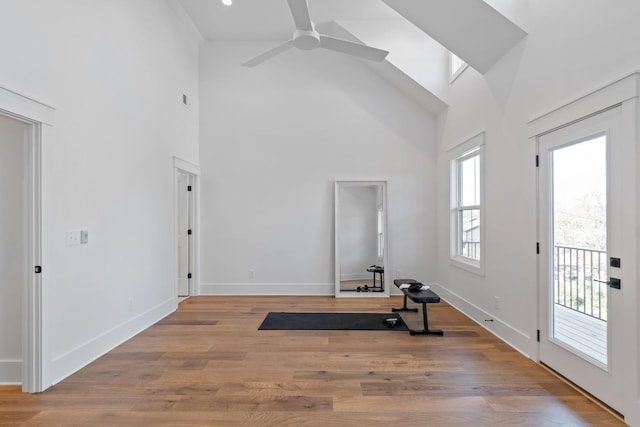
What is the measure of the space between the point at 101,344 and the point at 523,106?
4503 mm

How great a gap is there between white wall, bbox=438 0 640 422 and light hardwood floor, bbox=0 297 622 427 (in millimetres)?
598

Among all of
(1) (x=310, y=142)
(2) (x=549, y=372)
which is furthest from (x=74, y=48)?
(2) (x=549, y=372)

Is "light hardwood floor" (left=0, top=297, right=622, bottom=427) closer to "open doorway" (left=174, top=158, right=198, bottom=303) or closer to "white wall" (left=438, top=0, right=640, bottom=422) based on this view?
"white wall" (left=438, top=0, right=640, bottom=422)

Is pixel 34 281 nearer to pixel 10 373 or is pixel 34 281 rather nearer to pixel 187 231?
pixel 10 373

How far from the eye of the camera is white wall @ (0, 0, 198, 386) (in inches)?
100.0

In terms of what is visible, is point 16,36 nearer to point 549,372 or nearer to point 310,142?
point 310,142

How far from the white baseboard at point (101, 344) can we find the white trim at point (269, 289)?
Result: 117 centimetres

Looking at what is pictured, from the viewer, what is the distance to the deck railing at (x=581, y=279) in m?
2.31

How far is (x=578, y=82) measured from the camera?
2.46 meters

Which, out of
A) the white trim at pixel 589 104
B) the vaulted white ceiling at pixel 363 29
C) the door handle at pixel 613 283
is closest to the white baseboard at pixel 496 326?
the door handle at pixel 613 283

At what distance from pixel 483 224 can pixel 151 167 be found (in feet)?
13.1

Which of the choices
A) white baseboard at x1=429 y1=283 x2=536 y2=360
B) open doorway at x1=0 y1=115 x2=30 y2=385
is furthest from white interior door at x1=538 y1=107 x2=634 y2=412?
open doorway at x1=0 y1=115 x2=30 y2=385

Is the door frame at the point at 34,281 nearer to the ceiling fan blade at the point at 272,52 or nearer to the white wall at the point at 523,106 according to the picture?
the ceiling fan blade at the point at 272,52

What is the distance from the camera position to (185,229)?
17.7 ft
